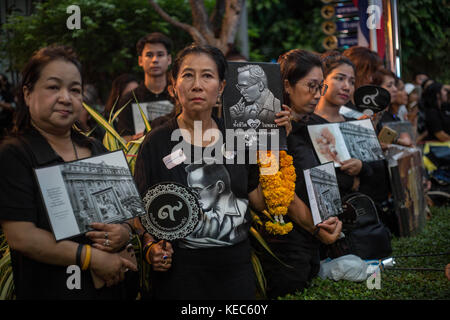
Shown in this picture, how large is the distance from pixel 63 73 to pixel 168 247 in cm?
89

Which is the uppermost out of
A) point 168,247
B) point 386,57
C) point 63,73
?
point 386,57

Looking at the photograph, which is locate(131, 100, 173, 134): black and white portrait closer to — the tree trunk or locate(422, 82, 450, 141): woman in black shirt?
the tree trunk

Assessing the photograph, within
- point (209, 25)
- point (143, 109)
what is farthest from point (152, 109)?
point (209, 25)

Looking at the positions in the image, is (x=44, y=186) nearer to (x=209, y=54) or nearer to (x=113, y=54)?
(x=209, y=54)

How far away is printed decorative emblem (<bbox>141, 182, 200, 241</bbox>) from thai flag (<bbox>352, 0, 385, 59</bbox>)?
4.33 metres

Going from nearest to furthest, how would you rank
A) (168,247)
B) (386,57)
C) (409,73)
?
1. (168,247)
2. (386,57)
3. (409,73)

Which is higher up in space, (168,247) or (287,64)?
(287,64)

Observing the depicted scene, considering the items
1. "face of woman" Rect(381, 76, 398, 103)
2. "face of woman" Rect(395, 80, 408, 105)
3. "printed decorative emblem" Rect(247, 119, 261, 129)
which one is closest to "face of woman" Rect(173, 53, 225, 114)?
"printed decorative emblem" Rect(247, 119, 261, 129)

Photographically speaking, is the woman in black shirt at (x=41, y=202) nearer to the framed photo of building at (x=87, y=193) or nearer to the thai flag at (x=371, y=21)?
the framed photo of building at (x=87, y=193)

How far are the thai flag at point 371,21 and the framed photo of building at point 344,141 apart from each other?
2555mm

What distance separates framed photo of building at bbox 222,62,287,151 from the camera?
2.42 metres

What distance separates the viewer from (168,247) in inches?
86.8

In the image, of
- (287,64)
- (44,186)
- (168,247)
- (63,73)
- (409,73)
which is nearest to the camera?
(44,186)

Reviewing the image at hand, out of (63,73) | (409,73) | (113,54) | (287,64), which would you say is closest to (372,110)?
(287,64)
